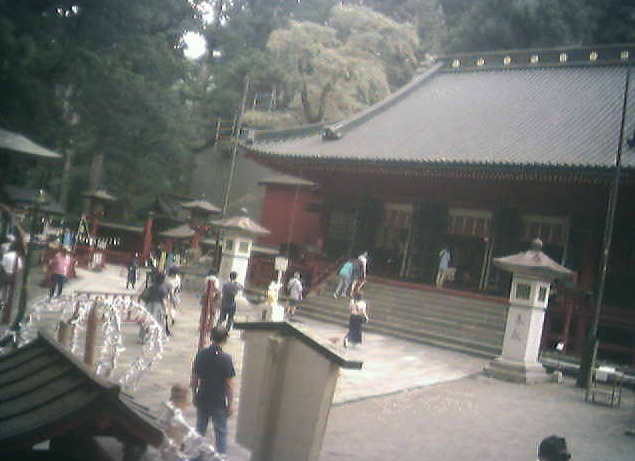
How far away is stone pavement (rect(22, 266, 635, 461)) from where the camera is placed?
7738mm

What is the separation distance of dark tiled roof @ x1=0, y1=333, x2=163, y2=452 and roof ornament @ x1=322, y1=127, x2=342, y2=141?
21632 mm

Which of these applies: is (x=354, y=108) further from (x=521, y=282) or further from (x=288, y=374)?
(x=288, y=374)

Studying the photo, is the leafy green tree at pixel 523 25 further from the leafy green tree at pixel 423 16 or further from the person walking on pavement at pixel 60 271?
the person walking on pavement at pixel 60 271

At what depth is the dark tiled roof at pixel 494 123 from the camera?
19.7 m

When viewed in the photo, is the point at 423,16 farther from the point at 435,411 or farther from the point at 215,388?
the point at 215,388

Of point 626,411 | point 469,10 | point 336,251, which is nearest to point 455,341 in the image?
point 626,411

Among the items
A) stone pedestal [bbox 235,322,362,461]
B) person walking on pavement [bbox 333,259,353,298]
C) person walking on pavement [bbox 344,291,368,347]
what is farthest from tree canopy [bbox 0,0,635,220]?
stone pedestal [bbox 235,322,362,461]

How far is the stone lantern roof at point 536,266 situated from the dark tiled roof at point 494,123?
4104mm

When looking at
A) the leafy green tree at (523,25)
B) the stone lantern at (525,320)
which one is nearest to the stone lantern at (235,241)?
the stone lantern at (525,320)

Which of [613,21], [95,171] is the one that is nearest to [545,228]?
[613,21]

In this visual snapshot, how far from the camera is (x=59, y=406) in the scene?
3.03 meters

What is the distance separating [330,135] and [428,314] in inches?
372

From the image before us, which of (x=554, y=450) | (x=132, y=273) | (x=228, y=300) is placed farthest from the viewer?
(x=132, y=273)

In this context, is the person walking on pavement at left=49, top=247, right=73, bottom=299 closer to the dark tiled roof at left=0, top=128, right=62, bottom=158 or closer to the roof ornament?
the dark tiled roof at left=0, top=128, right=62, bottom=158
